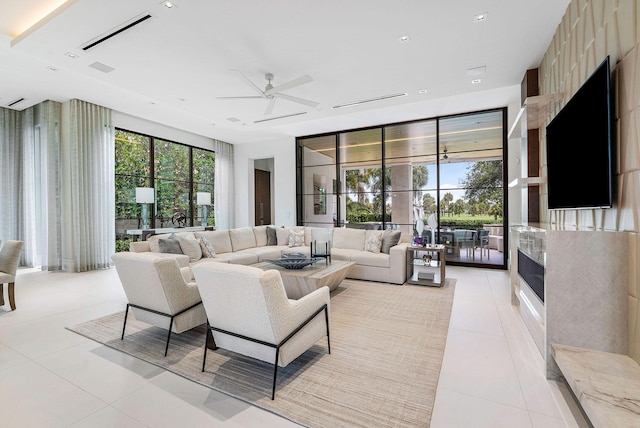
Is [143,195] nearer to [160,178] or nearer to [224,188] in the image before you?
[160,178]

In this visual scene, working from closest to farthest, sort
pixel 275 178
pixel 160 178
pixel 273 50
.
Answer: pixel 273 50
pixel 160 178
pixel 275 178

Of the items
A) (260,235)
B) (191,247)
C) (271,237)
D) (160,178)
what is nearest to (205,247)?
(191,247)

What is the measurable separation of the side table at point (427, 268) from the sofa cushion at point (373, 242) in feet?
1.73

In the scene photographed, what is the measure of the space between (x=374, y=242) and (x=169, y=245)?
325 cm

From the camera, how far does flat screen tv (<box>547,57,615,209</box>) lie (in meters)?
1.97

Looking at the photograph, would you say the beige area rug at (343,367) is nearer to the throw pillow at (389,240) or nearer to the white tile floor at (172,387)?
the white tile floor at (172,387)

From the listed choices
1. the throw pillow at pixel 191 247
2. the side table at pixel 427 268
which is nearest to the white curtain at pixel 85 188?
the throw pillow at pixel 191 247

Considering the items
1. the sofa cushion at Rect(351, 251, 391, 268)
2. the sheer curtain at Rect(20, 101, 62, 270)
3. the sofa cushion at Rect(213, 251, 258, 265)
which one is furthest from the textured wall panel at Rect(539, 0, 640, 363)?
the sheer curtain at Rect(20, 101, 62, 270)

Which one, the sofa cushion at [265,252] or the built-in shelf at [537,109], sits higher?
the built-in shelf at [537,109]

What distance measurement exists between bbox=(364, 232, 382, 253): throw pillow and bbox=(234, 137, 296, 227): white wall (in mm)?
3129

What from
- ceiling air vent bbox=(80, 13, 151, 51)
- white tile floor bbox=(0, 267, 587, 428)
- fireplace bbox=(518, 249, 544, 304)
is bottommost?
white tile floor bbox=(0, 267, 587, 428)

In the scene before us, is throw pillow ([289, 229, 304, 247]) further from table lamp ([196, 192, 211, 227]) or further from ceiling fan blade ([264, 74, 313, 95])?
ceiling fan blade ([264, 74, 313, 95])

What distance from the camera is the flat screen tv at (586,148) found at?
197 cm

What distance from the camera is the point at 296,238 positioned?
6102 millimetres
